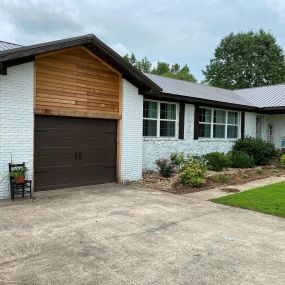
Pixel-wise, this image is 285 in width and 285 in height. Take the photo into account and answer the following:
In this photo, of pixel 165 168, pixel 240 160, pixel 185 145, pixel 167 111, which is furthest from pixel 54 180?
pixel 240 160

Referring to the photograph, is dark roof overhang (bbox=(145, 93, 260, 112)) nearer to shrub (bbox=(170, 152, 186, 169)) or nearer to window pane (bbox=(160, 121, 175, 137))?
window pane (bbox=(160, 121, 175, 137))

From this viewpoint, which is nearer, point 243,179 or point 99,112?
point 99,112

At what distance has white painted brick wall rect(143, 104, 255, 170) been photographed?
44.1 feet

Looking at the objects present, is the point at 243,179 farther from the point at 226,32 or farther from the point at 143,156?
the point at 226,32

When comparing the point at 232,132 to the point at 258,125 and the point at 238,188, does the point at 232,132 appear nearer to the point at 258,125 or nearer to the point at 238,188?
the point at 258,125

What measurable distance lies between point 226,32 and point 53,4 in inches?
1434

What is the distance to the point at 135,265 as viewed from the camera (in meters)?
4.71

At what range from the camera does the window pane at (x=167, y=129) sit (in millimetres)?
14133

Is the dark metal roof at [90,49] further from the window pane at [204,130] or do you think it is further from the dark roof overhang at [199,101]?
the window pane at [204,130]

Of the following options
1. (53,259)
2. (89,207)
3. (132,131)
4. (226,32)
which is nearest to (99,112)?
(132,131)

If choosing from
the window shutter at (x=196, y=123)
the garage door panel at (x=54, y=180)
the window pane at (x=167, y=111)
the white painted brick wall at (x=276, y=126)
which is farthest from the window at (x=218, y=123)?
the garage door panel at (x=54, y=180)

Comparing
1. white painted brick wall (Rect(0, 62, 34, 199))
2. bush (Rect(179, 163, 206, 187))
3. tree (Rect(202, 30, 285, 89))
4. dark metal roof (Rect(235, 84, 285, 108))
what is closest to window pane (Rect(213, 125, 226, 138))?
dark metal roof (Rect(235, 84, 285, 108))

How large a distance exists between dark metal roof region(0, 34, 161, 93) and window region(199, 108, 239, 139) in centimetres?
493

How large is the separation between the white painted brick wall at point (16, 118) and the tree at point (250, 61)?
3735cm
